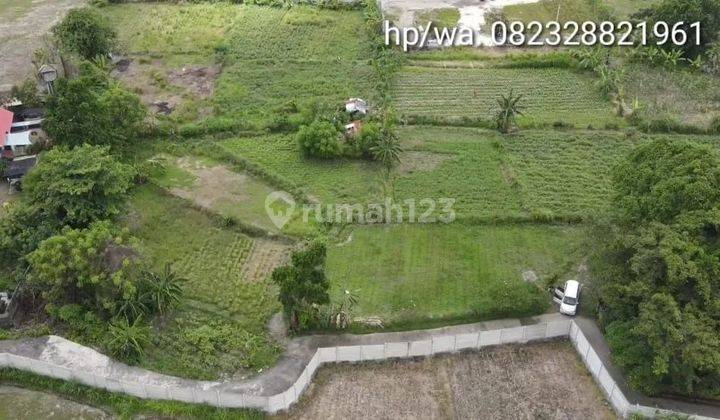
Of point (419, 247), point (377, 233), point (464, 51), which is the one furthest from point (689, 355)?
point (464, 51)

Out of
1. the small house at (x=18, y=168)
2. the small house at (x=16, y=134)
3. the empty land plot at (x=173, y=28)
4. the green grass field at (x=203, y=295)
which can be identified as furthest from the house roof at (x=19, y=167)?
the empty land plot at (x=173, y=28)

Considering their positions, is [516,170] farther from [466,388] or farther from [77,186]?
[77,186]

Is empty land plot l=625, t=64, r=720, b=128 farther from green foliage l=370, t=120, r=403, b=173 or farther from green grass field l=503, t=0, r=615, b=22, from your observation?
green foliage l=370, t=120, r=403, b=173

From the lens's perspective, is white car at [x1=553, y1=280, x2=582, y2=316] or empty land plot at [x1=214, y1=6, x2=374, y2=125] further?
empty land plot at [x1=214, y1=6, x2=374, y2=125]

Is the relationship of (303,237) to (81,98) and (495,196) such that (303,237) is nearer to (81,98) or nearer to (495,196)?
(495,196)

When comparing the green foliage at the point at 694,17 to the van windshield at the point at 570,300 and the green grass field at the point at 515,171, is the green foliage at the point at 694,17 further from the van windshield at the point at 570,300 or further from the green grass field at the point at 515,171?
the van windshield at the point at 570,300

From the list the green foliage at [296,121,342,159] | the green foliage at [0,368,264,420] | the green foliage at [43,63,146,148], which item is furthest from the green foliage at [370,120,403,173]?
the green foliage at [0,368,264,420]
